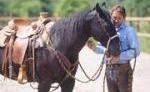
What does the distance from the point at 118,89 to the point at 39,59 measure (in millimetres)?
1122

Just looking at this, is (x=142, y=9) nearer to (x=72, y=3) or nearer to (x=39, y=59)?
(x=72, y=3)

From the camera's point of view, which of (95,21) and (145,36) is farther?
(145,36)

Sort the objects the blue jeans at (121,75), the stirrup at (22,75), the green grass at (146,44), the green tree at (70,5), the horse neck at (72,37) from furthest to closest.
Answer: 1. the green tree at (70,5)
2. the green grass at (146,44)
3. the stirrup at (22,75)
4. the blue jeans at (121,75)
5. the horse neck at (72,37)

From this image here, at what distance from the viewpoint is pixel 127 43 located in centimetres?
688

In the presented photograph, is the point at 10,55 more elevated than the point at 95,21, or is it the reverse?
the point at 95,21

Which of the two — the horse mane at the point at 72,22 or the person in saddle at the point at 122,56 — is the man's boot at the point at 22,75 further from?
the person in saddle at the point at 122,56

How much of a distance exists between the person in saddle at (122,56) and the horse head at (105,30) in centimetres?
23

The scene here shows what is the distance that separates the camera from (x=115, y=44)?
650cm

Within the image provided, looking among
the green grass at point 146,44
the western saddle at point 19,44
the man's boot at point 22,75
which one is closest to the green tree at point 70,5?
the green grass at point 146,44

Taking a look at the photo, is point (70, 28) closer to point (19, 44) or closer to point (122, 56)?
point (122, 56)

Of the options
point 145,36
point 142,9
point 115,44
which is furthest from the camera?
point 142,9

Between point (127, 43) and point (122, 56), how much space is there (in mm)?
177

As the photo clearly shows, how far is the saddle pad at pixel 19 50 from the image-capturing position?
7.18m

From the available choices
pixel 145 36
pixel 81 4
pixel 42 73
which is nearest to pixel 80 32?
pixel 42 73
